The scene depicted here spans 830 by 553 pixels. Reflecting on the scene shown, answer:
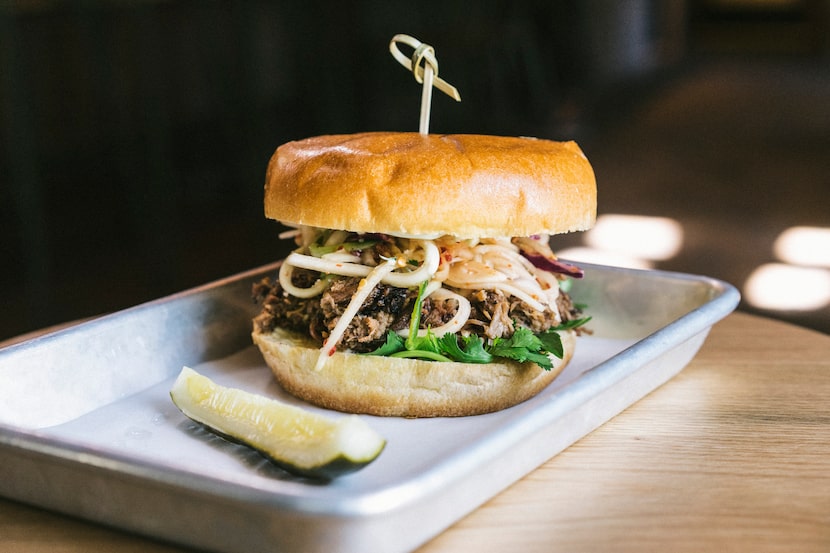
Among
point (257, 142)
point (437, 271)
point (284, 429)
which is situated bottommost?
point (257, 142)

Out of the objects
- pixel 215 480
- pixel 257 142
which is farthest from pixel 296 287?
pixel 257 142

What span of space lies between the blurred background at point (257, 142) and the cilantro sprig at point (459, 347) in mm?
3148

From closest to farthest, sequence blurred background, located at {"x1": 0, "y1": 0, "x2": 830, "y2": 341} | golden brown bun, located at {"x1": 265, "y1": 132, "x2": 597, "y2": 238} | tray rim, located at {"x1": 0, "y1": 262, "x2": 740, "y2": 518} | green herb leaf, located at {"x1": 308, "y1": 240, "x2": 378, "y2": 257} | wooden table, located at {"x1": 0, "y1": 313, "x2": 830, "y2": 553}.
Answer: tray rim, located at {"x1": 0, "y1": 262, "x2": 740, "y2": 518}, wooden table, located at {"x1": 0, "y1": 313, "x2": 830, "y2": 553}, golden brown bun, located at {"x1": 265, "y1": 132, "x2": 597, "y2": 238}, green herb leaf, located at {"x1": 308, "y1": 240, "x2": 378, "y2": 257}, blurred background, located at {"x1": 0, "y1": 0, "x2": 830, "y2": 341}

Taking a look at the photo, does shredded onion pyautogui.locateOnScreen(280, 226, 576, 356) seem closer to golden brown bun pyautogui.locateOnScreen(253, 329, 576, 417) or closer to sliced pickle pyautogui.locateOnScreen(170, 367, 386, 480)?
golden brown bun pyautogui.locateOnScreen(253, 329, 576, 417)

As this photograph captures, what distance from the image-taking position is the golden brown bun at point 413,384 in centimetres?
188

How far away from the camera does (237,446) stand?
167cm

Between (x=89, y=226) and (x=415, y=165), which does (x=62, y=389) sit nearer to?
(x=415, y=165)

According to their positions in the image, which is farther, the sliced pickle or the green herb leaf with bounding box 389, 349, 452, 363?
the green herb leaf with bounding box 389, 349, 452, 363

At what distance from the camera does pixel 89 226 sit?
20.1 ft

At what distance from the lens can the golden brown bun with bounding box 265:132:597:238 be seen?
1858 mm

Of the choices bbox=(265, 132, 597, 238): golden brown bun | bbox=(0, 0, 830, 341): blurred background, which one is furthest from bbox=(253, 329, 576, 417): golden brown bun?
bbox=(0, 0, 830, 341): blurred background

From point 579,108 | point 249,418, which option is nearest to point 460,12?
point 579,108

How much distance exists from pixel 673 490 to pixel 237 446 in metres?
0.78

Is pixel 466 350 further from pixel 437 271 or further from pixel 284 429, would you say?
pixel 284 429
